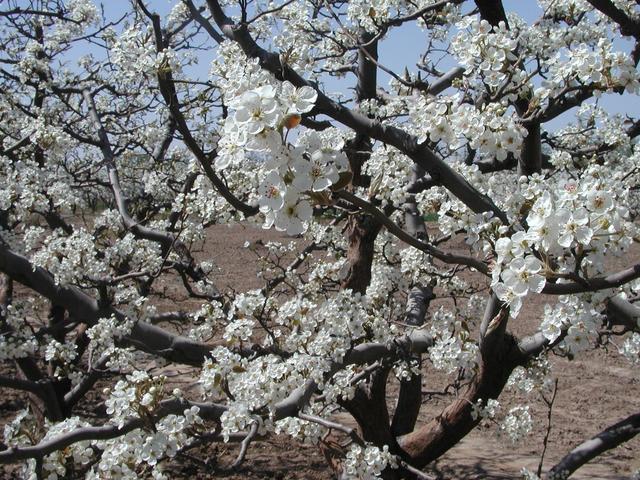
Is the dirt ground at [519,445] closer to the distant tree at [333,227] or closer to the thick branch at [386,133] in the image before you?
the distant tree at [333,227]

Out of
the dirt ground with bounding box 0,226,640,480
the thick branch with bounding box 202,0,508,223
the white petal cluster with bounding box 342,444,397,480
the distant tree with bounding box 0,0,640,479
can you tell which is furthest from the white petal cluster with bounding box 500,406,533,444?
the thick branch with bounding box 202,0,508,223

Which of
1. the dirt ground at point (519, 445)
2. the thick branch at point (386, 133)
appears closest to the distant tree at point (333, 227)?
the thick branch at point (386, 133)

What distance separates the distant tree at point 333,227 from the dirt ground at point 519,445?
594mm

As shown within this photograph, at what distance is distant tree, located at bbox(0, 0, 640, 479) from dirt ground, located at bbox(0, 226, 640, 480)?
23.4 inches

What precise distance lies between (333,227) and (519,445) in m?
2.97

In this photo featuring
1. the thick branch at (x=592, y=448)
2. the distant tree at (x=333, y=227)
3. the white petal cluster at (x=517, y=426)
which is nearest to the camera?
the distant tree at (x=333, y=227)

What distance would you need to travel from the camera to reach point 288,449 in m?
5.61

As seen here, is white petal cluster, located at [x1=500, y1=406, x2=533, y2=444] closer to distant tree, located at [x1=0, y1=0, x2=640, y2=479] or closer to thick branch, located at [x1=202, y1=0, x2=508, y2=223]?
distant tree, located at [x1=0, y1=0, x2=640, y2=479]

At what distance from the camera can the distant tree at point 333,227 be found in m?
1.59

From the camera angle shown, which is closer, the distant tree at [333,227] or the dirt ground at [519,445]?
the distant tree at [333,227]

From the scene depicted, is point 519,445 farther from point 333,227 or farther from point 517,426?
point 333,227

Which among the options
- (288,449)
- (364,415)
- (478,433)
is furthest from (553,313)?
(478,433)

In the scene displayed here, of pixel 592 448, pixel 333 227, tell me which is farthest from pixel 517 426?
pixel 333 227

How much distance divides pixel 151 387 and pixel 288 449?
3747 mm
